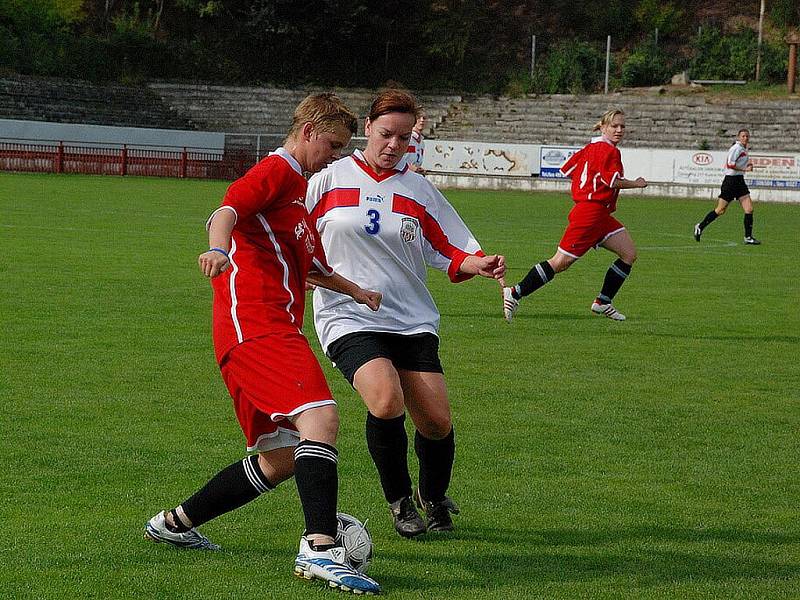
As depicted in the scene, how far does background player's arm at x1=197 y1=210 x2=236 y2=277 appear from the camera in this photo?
14.6 ft

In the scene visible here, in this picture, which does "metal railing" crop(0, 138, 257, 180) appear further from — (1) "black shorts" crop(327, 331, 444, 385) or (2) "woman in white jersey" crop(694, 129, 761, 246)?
(1) "black shorts" crop(327, 331, 444, 385)

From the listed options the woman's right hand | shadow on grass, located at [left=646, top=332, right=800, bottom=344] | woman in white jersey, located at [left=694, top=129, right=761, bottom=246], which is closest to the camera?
the woman's right hand

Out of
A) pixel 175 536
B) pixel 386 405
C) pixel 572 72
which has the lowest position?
pixel 175 536

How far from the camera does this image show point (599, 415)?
27.3 feet

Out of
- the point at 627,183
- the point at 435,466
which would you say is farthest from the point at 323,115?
the point at 627,183

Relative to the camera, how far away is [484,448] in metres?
7.30

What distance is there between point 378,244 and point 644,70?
56102 millimetres

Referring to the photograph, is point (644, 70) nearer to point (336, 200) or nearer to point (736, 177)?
point (736, 177)

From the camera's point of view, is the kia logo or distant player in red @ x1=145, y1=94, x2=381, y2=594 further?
the kia logo

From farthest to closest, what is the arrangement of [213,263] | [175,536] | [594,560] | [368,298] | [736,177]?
[736,177]
[368,298]
[594,560]
[175,536]
[213,263]

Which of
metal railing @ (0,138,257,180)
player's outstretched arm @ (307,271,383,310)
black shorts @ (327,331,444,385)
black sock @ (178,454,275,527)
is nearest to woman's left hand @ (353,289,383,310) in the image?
player's outstretched arm @ (307,271,383,310)

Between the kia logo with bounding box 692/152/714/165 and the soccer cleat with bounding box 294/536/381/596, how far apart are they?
3882 centimetres

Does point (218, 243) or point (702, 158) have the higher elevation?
point (702, 158)

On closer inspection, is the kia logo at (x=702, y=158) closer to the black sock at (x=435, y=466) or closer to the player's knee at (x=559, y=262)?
the player's knee at (x=559, y=262)
